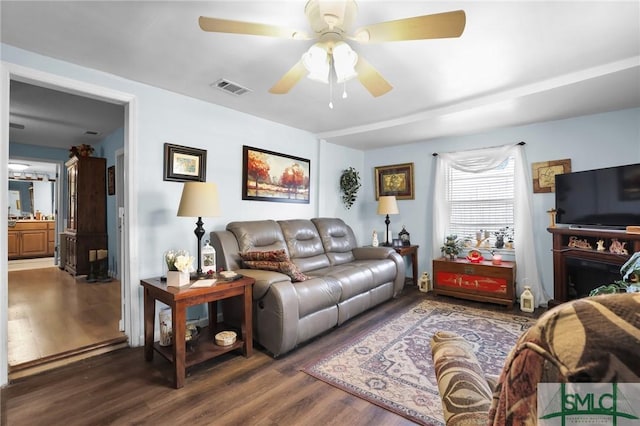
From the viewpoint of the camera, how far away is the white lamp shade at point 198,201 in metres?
2.38

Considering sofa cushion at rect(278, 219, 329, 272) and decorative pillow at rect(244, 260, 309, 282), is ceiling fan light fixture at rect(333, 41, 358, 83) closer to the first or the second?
decorative pillow at rect(244, 260, 309, 282)

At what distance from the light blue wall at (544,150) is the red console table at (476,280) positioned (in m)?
0.41

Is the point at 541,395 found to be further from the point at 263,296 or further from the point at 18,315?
the point at 18,315

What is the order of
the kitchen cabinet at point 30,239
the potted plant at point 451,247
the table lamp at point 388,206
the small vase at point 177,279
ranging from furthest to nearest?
the kitchen cabinet at point 30,239 → the table lamp at point 388,206 → the potted plant at point 451,247 → the small vase at point 177,279

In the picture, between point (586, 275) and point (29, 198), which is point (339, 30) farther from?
point (29, 198)

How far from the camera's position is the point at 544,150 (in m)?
3.62

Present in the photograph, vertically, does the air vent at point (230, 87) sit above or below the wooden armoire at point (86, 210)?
above

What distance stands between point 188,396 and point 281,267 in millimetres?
1172

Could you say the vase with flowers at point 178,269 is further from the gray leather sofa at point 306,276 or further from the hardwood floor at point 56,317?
the hardwood floor at point 56,317

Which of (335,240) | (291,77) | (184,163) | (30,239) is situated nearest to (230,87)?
(184,163)

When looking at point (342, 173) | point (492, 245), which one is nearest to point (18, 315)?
point (342, 173)

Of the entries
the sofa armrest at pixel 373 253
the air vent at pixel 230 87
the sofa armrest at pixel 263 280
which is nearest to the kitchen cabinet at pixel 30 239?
the air vent at pixel 230 87

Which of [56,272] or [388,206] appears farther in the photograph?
[56,272]

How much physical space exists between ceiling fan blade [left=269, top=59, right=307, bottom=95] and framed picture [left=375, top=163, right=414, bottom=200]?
3103 mm
